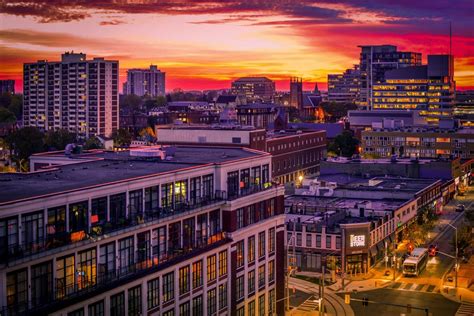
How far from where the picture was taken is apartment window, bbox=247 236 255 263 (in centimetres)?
6700

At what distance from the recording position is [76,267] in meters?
48.5

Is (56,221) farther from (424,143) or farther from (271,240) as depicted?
(424,143)

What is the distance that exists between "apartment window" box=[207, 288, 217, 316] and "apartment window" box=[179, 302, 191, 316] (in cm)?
285

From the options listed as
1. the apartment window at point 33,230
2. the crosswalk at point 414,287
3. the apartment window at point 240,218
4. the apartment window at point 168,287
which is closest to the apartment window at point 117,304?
the apartment window at point 168,287

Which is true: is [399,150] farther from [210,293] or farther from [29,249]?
[29,249]

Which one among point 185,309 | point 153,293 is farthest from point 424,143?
point 153,293

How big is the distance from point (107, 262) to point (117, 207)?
14.0ft

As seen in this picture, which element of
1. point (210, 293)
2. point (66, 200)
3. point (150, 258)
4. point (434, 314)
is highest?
point (66, 200)

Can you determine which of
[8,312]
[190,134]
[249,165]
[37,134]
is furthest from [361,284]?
[37,134]

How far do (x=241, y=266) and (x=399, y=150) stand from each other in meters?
131

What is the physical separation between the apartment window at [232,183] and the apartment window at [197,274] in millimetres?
8022

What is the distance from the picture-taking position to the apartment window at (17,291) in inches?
1727

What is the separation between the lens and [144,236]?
54.8 metres

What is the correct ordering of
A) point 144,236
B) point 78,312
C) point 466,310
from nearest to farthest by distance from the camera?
point 78,312
point 144,236
point 466,310
